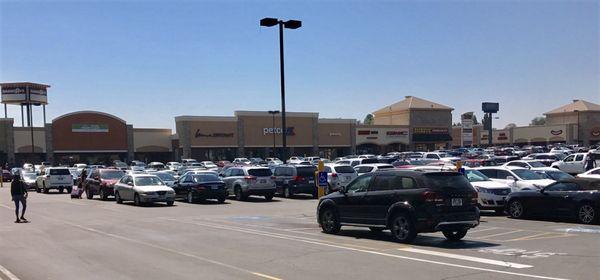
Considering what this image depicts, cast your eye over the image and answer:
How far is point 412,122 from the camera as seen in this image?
96.3 meters

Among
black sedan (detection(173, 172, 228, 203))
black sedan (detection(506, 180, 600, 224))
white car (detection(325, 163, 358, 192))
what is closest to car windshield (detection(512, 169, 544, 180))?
black sedan (detection(506, 180, 600, 224))

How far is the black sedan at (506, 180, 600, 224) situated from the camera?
16.0 meters

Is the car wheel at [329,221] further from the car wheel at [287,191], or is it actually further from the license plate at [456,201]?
the car wheel at [287,191]

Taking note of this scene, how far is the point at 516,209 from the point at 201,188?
47.8 feet

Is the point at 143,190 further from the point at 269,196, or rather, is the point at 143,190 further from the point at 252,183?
the point at 269,196

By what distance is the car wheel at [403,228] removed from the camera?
12.5 metres

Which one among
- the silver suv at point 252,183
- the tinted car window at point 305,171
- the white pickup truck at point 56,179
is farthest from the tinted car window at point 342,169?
the white pickup truck at point 56,179

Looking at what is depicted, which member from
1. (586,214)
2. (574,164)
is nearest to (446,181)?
(586,214)

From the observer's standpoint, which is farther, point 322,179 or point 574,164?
point 574,164

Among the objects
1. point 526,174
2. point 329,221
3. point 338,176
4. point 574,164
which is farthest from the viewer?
point 574,164

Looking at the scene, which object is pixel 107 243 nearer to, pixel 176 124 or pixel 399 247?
pixel 399 247

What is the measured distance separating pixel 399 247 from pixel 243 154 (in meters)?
73.4

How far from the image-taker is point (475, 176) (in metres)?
20.8

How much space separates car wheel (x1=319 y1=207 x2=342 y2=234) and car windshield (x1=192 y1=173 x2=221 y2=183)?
13150 millimetres
